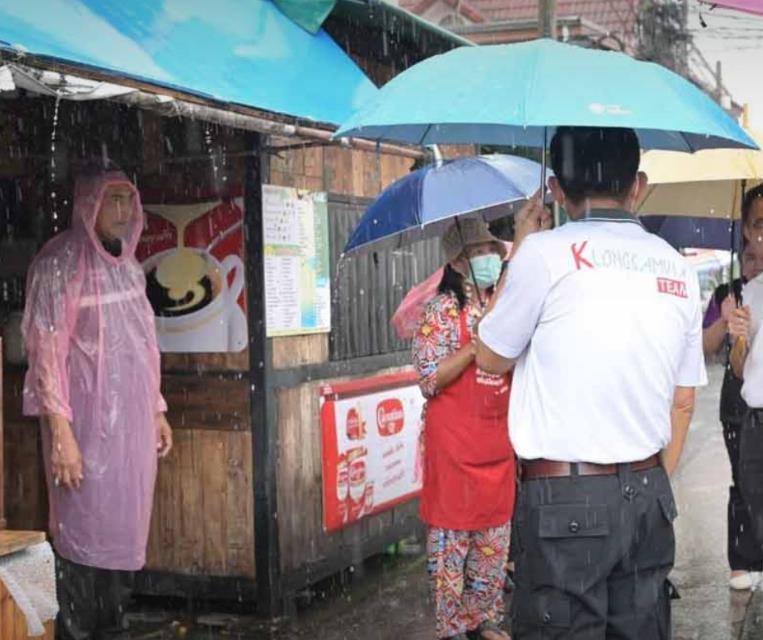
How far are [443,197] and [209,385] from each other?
180 centimetres

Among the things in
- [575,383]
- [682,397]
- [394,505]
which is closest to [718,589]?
[394,505]

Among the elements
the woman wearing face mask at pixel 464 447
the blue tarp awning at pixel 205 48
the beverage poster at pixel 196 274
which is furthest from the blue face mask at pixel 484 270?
the beverage poster at pixel 196 274

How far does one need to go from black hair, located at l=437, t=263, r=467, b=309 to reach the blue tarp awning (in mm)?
961

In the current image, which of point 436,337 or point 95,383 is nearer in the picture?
point 436,337

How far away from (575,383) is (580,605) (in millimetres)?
622

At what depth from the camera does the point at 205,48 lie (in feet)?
17.8

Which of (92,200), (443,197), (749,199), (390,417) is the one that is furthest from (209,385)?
(749,199)

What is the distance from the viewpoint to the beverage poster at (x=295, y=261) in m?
6.20

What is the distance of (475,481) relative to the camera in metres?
5.27

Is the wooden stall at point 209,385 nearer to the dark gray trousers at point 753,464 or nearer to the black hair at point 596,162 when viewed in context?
the dark gray trousers at point 753,464

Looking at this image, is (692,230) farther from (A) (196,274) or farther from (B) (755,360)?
(A) (196,274)

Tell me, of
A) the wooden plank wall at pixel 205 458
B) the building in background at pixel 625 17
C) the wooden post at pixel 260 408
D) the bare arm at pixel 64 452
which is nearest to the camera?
the bare arm at pixel 64 452

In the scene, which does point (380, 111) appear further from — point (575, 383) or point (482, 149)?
point (482, 149)

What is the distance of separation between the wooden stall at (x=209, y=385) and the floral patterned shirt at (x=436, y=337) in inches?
46.1
